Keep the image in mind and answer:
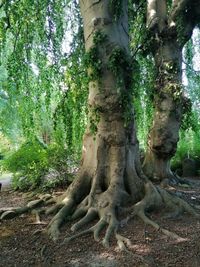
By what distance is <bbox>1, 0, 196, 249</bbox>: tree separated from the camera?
16.3 ft

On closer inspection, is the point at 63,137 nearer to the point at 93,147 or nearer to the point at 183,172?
the point at 93,147

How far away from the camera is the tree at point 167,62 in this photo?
6.85 metres

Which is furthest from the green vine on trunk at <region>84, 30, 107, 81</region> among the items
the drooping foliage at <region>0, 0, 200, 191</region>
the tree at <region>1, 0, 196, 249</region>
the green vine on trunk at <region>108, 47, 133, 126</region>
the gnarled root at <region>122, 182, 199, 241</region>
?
the gnarled root at <region>122, 182, 199, 241</region>

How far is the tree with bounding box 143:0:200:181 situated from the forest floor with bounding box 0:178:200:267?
2629mm

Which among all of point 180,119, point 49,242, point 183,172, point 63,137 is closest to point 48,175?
point 63,137

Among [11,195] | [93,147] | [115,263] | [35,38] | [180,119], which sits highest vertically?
[35,38]

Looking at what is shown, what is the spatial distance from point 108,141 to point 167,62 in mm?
2689

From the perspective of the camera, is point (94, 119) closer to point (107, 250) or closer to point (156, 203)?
point (156, 203)

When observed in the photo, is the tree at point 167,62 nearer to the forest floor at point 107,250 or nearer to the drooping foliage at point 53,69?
the drooping foliage at point 53,69

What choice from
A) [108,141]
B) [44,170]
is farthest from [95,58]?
[44,170]

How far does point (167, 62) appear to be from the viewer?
700 centimetres

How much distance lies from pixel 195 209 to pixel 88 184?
1.58m

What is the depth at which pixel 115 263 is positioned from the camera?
11.7 feet

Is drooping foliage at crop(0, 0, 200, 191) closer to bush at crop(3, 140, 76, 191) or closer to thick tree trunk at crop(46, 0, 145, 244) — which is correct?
bush at crop(3, 140, 76, 191)
